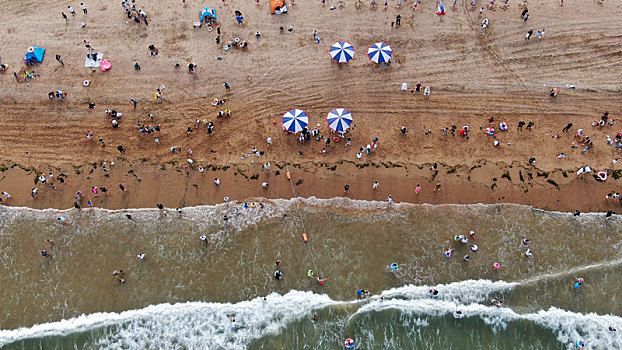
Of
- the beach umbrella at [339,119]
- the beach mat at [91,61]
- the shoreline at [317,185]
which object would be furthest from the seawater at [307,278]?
the beach mat at [91,61]

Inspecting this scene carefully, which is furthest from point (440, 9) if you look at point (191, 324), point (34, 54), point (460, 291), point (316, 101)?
point (34, 54)

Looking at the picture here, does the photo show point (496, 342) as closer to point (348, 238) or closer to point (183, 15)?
point (348, 238)

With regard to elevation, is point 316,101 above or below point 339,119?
above

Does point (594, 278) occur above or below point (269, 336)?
above

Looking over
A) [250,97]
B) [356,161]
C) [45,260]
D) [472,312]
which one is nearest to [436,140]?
[356,161]

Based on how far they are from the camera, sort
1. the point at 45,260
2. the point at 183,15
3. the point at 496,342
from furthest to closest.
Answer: the point at 183,15 → the point at 45,260 → the point at 496,342

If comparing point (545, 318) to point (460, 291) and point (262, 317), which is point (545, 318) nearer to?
point (460, 291)
